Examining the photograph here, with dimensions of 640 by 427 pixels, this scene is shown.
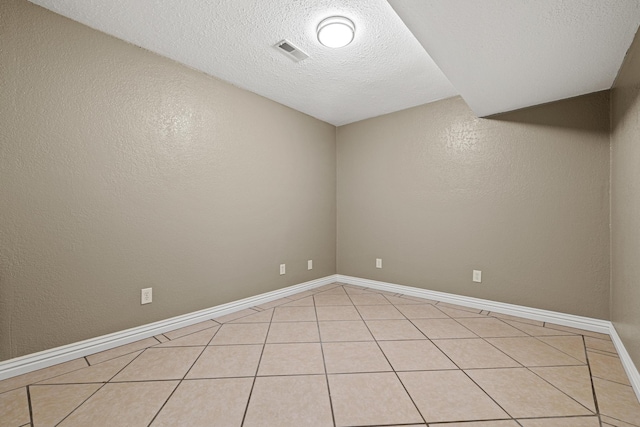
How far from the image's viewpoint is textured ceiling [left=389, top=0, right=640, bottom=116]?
1.35 meters

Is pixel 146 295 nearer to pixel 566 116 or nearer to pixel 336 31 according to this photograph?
pixel 336 31

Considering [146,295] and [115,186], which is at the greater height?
[115,186]

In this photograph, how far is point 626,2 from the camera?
1299 millimetres

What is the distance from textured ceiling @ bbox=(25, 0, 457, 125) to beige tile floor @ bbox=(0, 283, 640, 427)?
2191 millimetres

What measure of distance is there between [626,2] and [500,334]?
2.11 metres

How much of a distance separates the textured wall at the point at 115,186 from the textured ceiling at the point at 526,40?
1.85 meters

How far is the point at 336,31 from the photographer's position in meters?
1.84

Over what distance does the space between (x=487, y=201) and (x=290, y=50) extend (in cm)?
228

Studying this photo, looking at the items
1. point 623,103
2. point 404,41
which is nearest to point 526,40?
point 404,41

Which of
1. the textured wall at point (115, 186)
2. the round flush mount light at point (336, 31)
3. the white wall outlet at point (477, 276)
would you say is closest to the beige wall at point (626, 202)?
the white wall outlet at point (477, 276)

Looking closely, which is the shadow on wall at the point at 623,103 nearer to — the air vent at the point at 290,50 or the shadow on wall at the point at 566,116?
the shadow on wall at the point at 566,116

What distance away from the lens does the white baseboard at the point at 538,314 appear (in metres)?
1.61

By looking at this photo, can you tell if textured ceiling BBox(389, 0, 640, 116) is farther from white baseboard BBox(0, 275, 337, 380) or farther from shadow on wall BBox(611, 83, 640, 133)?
white baseboard BBox(0, 275, 337, 380)

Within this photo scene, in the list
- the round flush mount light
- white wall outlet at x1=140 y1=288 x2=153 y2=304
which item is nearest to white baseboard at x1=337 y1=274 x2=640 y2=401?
white wall outlet at x1=140 y1=288 x2=153 y2=304
